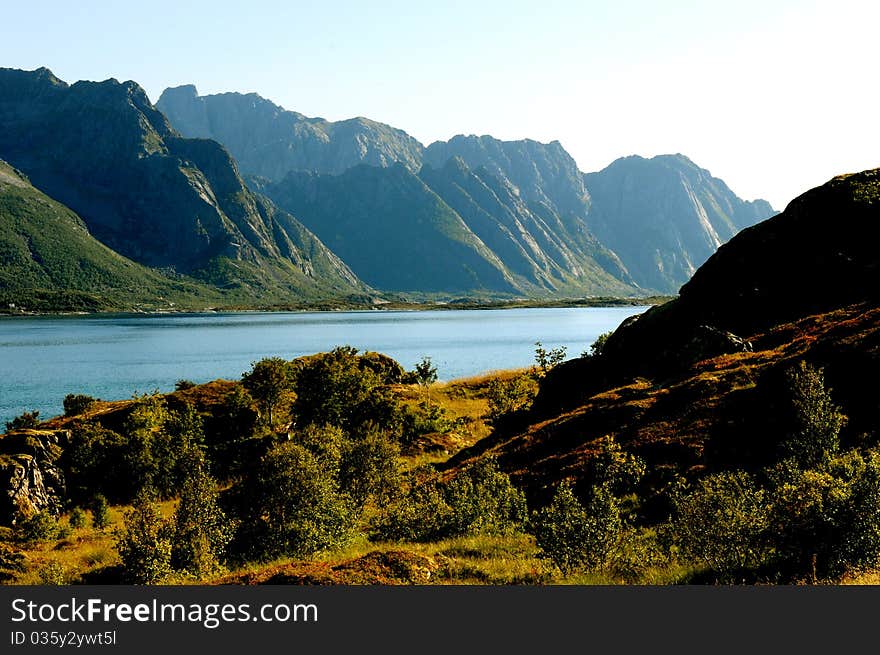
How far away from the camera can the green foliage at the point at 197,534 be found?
70.7 ft

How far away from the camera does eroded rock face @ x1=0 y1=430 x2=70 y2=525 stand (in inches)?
1517

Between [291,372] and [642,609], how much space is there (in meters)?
48.7

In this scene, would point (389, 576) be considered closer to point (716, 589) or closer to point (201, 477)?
point (716, 589)

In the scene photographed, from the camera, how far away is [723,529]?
1650 centimetres

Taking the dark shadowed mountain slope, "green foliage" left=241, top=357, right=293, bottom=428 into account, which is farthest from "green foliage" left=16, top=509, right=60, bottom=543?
the dark shadowed mountain slope

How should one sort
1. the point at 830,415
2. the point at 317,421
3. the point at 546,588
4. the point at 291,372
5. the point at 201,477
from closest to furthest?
the point at 546,588 < the point at 830,415 < the point at 201,477 < the point at 317,421 < the point at 291,372

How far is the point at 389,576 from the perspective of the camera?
16.2 meters

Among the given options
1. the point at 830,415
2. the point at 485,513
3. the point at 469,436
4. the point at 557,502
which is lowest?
the point at 469,436

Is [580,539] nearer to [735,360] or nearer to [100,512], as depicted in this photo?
[735,360]

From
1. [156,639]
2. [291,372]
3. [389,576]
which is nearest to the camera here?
[156,639]

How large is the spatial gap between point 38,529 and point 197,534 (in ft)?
64.4

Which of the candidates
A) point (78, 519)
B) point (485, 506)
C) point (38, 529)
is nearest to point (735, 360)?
point (485, 506)

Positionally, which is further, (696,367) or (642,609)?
(696,367)

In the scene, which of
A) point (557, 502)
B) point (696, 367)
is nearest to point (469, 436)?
point (696, 367)
